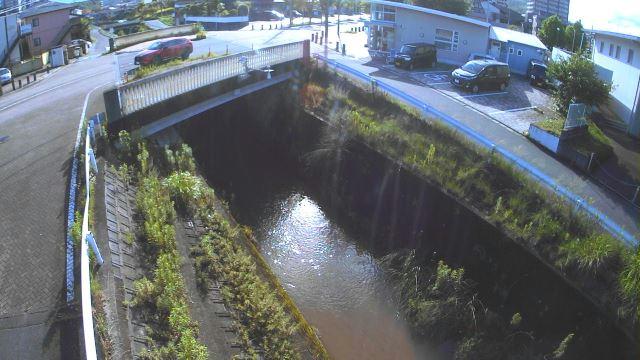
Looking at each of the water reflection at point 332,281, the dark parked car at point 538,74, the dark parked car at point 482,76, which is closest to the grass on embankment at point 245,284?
the water reflection at point 332,281

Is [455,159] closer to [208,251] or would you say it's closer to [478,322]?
[478,322]

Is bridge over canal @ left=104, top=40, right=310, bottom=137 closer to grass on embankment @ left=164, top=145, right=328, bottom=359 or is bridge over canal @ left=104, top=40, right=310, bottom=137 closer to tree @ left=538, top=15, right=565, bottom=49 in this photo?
grass on embankment @ left=164, top=145, right=328, bottom=359

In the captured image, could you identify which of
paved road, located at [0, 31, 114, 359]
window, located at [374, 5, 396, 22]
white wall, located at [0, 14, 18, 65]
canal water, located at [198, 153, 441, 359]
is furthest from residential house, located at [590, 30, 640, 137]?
white wall, located at [0, 14, 18, 65]

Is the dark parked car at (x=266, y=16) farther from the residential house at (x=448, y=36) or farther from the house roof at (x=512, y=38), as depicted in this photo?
the house roof at (x=512, y=38)

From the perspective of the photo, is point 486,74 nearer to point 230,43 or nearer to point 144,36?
point 230,43

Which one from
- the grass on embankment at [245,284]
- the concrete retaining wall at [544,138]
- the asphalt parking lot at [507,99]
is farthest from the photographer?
the asphalt parking lot at [507,99]

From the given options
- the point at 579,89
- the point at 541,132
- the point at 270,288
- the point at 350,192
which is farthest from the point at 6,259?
the point at 579,89
